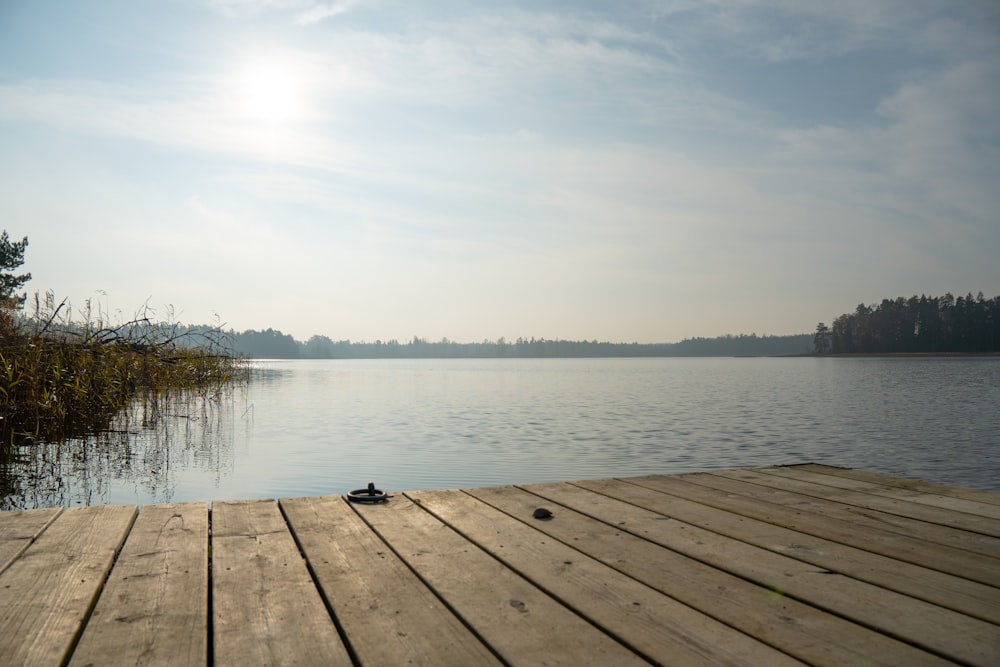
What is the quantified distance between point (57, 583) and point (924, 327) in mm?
98097

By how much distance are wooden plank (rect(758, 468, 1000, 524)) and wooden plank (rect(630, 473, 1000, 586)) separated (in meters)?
0.40

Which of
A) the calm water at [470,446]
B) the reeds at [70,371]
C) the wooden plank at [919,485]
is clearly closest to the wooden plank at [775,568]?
the wooden plank at [919,485]

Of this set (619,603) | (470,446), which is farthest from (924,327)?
(619,603)

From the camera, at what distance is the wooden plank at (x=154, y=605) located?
1.53 m

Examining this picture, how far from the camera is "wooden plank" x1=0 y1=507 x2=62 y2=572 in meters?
2.28

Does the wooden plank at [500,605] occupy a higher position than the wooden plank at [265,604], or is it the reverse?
the wooden plank at [265,604]

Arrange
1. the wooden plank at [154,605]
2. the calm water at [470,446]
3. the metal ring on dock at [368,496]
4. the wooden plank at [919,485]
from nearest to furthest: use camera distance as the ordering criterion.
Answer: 1. the wooden plank at [154,605]
2. the metal ring on dock at [368,496]
3. the wooden plank at [919,485]
4. the calm water at [470,446]

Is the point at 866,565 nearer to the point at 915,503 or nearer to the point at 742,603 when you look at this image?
the point at 742,603

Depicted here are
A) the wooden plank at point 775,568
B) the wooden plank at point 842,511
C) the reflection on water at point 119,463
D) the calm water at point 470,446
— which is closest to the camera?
the wooden plank at point 775,568

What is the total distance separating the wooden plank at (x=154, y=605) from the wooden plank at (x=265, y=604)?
0.05 meters

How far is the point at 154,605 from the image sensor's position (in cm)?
182

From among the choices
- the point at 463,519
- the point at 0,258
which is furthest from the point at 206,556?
the point at 0,258

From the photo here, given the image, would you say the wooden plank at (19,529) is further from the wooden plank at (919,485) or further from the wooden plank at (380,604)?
the wooden plank at (919,485)

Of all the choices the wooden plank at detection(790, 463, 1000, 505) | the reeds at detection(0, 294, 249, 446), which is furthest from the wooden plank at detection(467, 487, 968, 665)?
the reeds at detection(0, 294, 249, 446)
